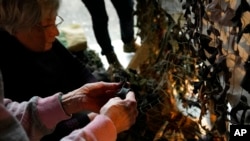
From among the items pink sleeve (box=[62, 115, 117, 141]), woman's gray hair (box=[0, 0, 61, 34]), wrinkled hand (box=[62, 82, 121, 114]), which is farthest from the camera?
wrinkled hand (box=[62, 82, 121, 114])

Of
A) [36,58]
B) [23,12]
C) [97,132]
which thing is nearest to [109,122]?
[97,132]

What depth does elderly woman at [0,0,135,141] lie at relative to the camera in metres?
1.19

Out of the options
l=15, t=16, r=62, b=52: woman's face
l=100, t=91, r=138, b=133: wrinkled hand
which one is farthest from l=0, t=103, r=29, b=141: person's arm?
l=15, t=16, r=62, b=52: woman's face

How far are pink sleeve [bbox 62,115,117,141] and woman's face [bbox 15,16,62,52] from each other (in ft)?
1.36

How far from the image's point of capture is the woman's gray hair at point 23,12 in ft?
3.77

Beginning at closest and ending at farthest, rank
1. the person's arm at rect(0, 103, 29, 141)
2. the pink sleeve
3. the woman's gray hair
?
the person's arm at rect(0, 103, 29, 141) < the pink sleeve < the woman's gray hair

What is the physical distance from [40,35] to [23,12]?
137 millimetres

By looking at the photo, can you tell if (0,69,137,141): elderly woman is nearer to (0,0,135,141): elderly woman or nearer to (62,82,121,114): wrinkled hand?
(62,82,121,114): wrinkled hand

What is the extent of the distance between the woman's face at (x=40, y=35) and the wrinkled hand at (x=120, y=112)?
0.37 meters

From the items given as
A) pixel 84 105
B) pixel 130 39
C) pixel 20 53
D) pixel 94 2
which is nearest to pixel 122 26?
pixel 130 39

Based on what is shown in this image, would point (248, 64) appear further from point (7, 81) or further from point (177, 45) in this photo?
point (7, 81)

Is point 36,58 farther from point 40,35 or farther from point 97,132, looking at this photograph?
point 97,132

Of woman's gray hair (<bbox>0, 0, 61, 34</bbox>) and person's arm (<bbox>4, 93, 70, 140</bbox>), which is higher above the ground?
woman's gray hair (<bbox>0, 0, 61, 34</bbox>)

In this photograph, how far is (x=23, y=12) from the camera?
3.85 feet
